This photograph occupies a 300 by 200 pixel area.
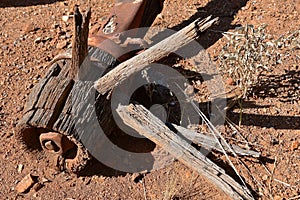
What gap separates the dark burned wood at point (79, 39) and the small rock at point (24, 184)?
57 cm

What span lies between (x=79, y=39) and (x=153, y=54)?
328 millimetres

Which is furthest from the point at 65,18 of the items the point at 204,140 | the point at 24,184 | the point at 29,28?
the point at 204,140

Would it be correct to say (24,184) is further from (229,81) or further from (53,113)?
(229,81)

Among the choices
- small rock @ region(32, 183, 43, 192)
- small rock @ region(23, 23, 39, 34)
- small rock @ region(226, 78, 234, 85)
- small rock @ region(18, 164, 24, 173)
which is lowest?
small rock @ region(32, 183, 43, 192)

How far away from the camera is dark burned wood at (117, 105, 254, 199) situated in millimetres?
2082

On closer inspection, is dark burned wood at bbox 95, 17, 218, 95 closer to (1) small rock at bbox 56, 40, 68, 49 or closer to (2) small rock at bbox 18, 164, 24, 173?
(2) small rock at bbox 18, 164, 24, 173

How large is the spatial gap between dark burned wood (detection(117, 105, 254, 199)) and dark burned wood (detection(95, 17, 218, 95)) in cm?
15

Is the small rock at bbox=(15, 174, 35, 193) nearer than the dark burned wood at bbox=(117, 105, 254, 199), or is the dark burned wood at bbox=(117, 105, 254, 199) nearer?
the dark burned wood at bbox=(117, 105, 254, 199)

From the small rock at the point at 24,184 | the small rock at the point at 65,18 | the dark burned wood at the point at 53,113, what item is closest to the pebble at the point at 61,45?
the small rock at the point at 65,18

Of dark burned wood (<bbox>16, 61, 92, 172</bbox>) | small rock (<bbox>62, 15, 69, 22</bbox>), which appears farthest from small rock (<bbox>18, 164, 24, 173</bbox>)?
small rock (<bbox>62, 15, 69, 22</bbox>)

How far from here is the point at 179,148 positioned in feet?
6.95

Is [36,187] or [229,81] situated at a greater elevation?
[229,81]

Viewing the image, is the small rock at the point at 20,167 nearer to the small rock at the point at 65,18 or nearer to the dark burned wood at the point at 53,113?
the dark burned wood at the point at 53,113

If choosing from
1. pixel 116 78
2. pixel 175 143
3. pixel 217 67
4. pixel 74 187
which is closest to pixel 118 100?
pixel 116 78
